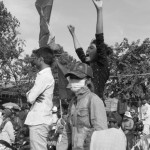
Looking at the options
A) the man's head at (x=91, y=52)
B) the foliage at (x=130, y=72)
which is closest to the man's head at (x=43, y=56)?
the man's head at (x=91, y=52)

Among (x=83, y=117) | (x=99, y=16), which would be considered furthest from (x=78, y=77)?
(x=99, y=16)

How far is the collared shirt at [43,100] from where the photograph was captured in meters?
4.22

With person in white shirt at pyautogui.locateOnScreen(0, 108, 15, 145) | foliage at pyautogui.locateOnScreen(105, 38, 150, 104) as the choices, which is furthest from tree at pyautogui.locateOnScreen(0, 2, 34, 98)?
person in white shirt at pyautogui.locateOnScreen(0, 108, 15, 145)

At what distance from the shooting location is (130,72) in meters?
28.7

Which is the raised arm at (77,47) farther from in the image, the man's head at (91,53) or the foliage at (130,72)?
the foliage at (130,72)

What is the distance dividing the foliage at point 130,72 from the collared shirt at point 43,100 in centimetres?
1307

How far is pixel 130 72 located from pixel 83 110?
25636mm

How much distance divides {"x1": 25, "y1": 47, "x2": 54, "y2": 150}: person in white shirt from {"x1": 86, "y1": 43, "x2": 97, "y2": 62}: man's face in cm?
63

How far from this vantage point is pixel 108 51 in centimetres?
414

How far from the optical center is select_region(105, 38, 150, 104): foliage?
22184mm

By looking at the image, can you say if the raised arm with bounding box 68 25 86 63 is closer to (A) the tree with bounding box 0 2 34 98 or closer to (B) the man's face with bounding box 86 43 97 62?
(B) the man's face with bounding box 86 43 97 62

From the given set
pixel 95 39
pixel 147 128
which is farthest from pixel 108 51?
pixel 147 128

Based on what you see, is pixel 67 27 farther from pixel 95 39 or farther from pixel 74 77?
pixel 74 77

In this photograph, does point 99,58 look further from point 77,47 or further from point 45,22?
point 45,22
